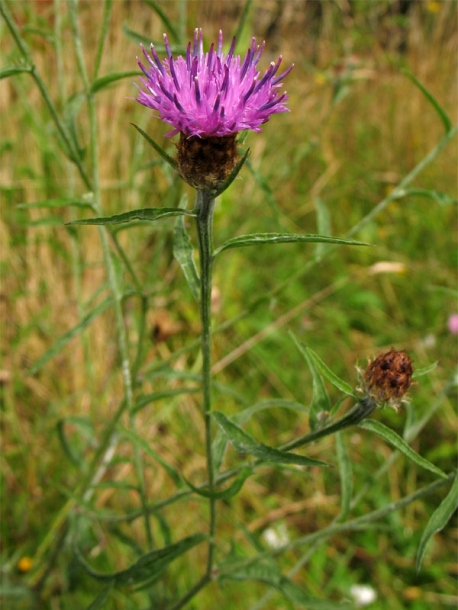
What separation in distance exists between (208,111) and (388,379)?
49 centimetres

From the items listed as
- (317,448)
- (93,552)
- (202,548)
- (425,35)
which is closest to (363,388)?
(93,552)

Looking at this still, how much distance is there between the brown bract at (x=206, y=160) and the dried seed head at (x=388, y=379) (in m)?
0.39

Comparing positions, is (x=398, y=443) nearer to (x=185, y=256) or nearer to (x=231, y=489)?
(x=231, y=489)

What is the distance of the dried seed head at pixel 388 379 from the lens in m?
1.01

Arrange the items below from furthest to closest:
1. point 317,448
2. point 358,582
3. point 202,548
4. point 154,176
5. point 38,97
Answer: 1. point 154,176
2. point 38,97
3. point 317,448
4. point 358,582
5. point 202,548

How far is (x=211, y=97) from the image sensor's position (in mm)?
891

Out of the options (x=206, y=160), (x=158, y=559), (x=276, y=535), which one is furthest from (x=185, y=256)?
(x=276, y=535)

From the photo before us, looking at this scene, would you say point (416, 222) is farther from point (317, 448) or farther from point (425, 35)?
point (425, 35)

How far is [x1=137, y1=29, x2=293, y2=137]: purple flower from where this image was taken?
2.88 feet

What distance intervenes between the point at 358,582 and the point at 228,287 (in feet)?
4.78

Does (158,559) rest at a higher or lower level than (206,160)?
lower

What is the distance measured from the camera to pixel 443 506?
1036 mm

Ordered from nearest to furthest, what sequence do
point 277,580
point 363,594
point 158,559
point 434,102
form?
point 158,559 → point 277,580 → point 434,102 → point 363,594

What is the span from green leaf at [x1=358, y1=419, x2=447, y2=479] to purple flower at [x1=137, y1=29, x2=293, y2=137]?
49cm
